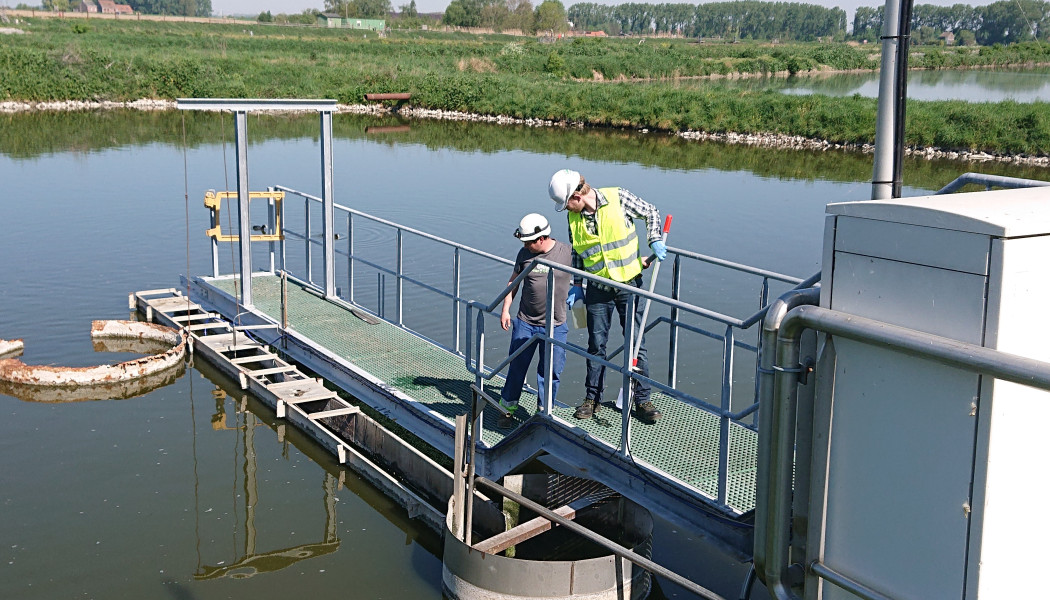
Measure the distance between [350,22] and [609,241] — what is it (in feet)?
402

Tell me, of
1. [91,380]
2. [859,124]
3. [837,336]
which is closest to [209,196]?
[91,380]

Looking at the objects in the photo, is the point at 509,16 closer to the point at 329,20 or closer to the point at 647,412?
the point at 329,20

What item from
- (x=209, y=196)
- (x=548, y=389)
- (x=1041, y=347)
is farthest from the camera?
(x=209, y=196)

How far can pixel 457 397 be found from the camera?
864 cm

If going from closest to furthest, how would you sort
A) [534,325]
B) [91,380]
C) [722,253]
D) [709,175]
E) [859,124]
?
[534,325] < [91,380] < [722,253] < [709,175] < [859,124]

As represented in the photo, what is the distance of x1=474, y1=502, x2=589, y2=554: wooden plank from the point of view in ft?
21.3

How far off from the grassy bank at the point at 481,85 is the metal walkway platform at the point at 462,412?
27.5 m

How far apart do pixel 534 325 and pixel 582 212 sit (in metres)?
1.04

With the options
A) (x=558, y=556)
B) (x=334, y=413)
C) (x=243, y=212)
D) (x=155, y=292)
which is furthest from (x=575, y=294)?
(x=155, y=292)

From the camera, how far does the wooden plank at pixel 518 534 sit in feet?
21.3

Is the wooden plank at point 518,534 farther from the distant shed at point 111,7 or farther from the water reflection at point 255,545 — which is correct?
the distant shed at point 111,7

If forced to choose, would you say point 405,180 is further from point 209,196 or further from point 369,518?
point 369,518

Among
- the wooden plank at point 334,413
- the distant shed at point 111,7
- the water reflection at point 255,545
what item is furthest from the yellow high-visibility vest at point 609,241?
the distant shed at point 111,7

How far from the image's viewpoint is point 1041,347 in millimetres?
2607
